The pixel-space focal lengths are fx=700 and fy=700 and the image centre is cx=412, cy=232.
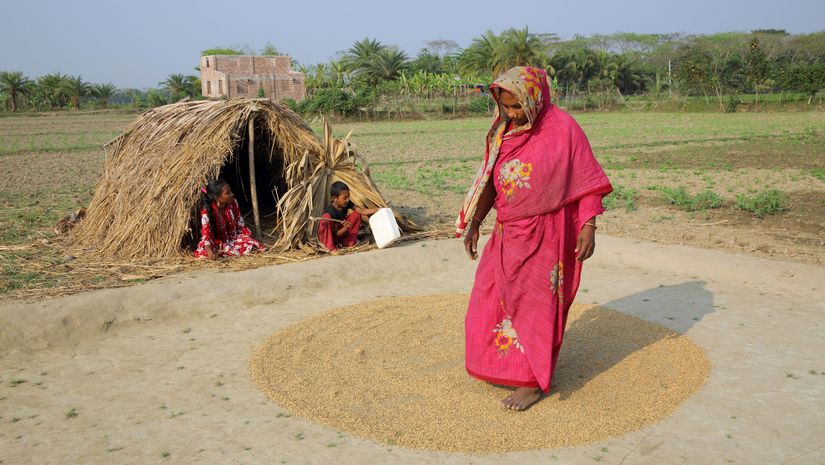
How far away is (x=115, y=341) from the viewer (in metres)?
4.54

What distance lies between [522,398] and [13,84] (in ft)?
163

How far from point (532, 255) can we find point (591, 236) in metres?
0.29

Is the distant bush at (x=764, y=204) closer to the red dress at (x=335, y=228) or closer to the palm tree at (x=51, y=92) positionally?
the red dress at (x=335, y=228)

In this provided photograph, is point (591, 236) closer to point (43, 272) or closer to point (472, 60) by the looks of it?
point (43, 272)

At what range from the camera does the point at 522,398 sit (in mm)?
3402

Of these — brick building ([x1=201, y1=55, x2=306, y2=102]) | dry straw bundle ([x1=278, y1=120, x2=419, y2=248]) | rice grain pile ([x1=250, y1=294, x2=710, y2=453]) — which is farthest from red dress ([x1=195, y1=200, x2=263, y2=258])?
brick building ([x1=201, y1=55, x2=306, y2=102])

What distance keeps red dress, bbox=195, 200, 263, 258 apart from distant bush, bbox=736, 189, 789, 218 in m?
5.52

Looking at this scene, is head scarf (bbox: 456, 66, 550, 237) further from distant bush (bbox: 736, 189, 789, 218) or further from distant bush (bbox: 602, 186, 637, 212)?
distant bush (bbox: 736, 189, 789, 218)

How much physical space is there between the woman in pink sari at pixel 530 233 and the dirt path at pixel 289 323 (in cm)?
58

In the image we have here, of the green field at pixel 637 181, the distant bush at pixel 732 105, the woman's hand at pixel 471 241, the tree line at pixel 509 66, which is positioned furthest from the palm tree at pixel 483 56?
the woman's hand at pixel 471 241

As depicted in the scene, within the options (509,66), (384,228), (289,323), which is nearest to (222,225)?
(384,228)

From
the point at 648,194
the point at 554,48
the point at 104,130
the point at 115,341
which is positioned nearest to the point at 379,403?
the point at 115,341

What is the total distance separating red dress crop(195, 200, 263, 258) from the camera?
6.49 meters

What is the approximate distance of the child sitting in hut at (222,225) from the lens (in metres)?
6.48
